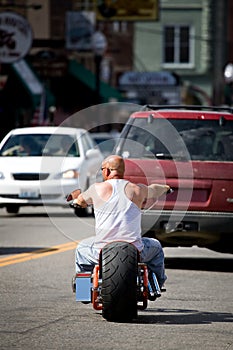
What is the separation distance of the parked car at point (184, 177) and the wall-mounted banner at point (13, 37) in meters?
21.9

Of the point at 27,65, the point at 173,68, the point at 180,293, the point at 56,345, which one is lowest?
the point at 173,68

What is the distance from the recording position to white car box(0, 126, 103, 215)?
926 inches

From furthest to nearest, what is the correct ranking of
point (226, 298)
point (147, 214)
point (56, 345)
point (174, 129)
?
point (174, 129), point (147, 214), point (226, 298), point (56, 345)

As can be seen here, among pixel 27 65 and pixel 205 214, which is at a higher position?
pixel 205 214

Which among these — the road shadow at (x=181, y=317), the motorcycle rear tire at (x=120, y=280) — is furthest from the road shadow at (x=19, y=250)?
the motorcycle rear tire at (x=120, y=280)

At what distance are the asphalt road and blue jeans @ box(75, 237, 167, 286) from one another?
401mm

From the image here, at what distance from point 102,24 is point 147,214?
4728 cm

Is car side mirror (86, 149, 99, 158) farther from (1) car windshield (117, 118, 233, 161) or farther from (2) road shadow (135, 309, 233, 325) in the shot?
(2) road shadow (135, 309, 233, 325)

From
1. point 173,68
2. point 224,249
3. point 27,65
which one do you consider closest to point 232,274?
point 224,249

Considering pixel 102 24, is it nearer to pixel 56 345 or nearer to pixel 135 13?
pixel 135 13

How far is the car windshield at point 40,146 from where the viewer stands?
80.8 ft

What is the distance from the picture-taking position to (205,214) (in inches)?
571

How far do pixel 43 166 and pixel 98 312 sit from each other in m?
12.7

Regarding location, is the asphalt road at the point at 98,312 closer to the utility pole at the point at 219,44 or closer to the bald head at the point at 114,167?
the bald head at the point at 114,167
